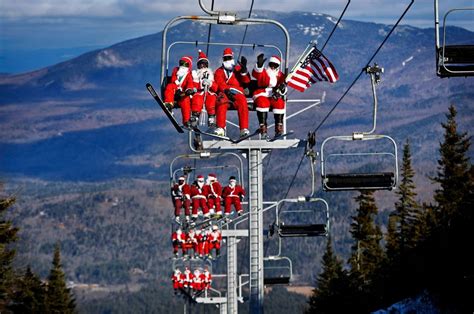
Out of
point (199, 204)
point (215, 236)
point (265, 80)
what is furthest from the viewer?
point (215, 236)

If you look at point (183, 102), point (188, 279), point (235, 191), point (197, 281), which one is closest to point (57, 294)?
point (188, 279)

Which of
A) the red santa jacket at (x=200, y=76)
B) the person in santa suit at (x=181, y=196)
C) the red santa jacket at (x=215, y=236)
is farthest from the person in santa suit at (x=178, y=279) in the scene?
the red santa jacket at (x=200, y=76)

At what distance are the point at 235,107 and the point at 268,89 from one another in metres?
0.93

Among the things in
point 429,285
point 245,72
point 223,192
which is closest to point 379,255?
point 223,192

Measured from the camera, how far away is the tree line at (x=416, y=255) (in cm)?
3291

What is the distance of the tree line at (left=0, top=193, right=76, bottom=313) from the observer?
152 feet

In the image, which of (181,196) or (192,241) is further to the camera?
(192,241)

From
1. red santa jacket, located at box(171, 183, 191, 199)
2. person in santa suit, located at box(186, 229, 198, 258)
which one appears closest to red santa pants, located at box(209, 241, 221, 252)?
person in santa suit, located at box(186, 229, 198, 258)

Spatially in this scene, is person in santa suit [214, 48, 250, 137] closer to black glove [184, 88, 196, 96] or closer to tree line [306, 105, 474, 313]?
black glove [184, 88, 196, 96]

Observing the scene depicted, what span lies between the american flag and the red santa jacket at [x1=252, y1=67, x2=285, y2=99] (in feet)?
1.63

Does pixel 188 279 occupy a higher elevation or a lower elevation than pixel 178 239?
lower

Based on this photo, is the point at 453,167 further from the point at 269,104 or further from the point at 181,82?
the point at 181,82

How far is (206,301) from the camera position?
193ft

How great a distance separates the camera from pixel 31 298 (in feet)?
246
